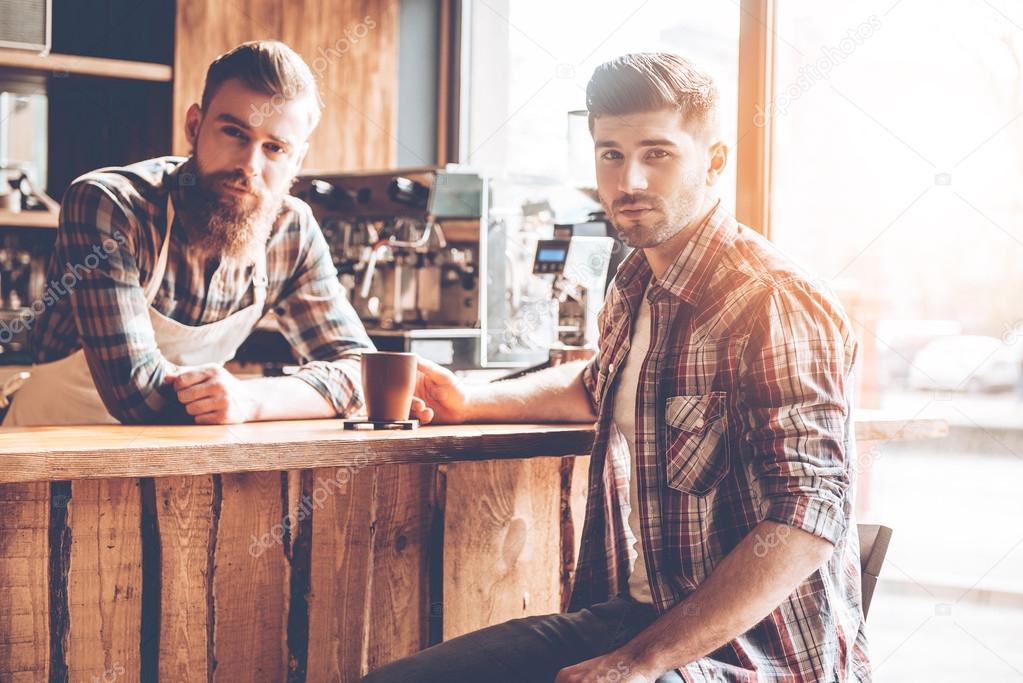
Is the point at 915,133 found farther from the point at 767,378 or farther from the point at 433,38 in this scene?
the point at 433,38

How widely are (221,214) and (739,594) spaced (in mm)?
1280

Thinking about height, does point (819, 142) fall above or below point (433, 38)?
below

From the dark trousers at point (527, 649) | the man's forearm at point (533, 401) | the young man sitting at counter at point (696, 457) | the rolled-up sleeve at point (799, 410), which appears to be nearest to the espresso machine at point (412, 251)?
the man's forearm at point (533, 401)

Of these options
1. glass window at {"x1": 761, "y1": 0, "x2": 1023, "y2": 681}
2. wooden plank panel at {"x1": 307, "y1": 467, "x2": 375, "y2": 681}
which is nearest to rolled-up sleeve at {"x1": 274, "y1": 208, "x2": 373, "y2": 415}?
wooden plank panel at {"x1": 307, "y1": 467, "x2": 375, "y2": 681}

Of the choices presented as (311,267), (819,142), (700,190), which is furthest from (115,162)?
(700,190)

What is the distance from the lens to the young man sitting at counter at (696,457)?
1331 mm

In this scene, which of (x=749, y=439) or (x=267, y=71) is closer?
(x=749, y=439)

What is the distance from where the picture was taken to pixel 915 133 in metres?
2.87

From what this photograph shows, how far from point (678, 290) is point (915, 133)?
164cm

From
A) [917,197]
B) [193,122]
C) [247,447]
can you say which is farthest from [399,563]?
[917,197]

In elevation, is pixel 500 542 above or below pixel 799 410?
below

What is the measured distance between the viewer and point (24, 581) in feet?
4.76

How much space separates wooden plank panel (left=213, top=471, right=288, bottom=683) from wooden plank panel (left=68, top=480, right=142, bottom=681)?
127 millimetres

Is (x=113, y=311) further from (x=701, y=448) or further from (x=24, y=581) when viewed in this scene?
(x=701, y=448)
